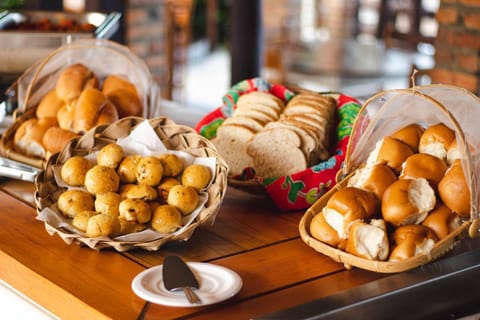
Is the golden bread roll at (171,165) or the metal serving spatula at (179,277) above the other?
the golden bread roll at (171,165)

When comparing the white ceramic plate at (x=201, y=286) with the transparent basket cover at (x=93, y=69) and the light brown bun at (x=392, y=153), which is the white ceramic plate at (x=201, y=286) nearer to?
the light brown bun at (x=392, y=153)

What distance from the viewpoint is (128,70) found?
2.42 m

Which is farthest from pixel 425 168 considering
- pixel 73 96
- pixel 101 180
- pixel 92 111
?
pixel 73 96

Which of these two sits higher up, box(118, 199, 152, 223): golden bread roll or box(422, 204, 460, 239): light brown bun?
box(422, 204, 460, 239): light brown bun

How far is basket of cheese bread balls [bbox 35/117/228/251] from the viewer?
5.58 feet

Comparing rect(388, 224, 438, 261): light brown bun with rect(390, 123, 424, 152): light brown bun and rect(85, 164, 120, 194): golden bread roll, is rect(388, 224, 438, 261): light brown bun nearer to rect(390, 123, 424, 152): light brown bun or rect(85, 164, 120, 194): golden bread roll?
rect(390, 123, 424, 152): light brown bun

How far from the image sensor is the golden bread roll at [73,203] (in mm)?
1772

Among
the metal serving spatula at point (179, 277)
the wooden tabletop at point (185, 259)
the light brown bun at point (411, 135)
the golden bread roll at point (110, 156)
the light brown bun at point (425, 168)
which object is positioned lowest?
the wooden tabletop at point (185, 259)

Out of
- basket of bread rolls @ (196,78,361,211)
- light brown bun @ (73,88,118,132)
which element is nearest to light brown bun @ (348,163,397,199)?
basket of bread rolls @ (196,78,361,211)

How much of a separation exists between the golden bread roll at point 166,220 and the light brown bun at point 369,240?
38 centimetres

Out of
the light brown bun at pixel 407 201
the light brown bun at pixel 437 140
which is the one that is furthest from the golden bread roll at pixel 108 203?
the light brown bun at pixel 437 140

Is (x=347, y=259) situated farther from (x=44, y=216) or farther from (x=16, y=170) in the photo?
(x=16, y=170)

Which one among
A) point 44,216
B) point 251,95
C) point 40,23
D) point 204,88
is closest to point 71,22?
point 40,23

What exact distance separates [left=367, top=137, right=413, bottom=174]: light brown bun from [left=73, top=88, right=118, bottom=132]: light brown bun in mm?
795
